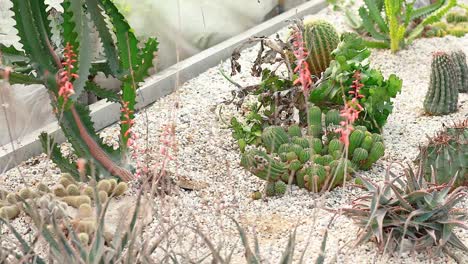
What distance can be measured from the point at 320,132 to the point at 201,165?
2.04 feet

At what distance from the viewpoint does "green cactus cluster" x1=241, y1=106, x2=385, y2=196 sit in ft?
11.8

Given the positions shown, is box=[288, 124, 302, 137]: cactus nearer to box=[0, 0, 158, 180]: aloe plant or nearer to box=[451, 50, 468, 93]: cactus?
box=[0, 0, 158, 180]: aloe plant

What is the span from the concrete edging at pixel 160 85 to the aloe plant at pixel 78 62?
0.76 ft

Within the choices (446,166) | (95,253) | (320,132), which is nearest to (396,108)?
(320,132)

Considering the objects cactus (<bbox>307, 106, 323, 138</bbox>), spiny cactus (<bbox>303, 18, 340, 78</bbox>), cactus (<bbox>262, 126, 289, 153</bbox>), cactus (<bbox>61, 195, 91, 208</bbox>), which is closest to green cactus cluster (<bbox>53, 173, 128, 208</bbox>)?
cactus (<bbox>61, 195, 91, 208</bbox>)

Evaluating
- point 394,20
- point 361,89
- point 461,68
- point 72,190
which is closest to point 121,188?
point 72,190

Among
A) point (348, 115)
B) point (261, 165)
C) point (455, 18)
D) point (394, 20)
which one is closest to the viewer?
point (348, 115)

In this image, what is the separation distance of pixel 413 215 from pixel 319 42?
1.98 m

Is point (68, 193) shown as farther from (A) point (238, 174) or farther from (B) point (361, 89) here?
(B) point (361, 89)

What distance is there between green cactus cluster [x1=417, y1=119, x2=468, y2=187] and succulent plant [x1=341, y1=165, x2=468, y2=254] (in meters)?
0.39

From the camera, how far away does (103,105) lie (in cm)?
464

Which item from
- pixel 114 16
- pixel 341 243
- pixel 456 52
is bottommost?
pixel 341 243

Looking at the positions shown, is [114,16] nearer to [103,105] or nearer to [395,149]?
[103,105]

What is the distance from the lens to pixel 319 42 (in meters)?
4.79
